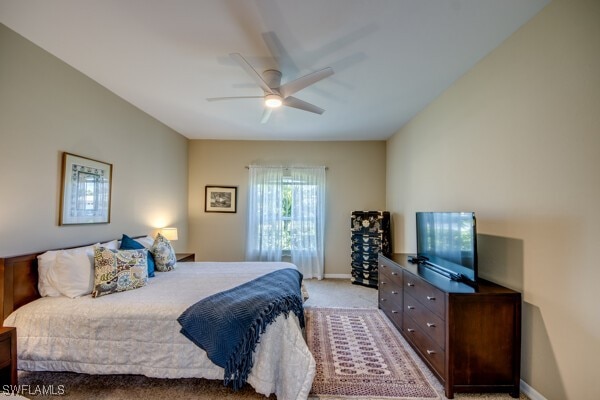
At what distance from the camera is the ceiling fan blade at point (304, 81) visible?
7.35 feet

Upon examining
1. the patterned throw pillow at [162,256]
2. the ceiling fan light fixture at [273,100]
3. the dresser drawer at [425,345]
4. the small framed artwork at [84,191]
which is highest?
the ceiling fan light fixture at [273,100]

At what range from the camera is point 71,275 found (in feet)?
7.23

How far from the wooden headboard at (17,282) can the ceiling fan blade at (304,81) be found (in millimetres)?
2548

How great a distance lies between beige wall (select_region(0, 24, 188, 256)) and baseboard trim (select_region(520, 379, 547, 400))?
3971 millimetres

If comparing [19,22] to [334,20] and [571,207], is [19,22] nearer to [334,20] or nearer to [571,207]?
[334,20]

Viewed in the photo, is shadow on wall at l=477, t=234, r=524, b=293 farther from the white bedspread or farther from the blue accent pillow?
the blue accent pillow

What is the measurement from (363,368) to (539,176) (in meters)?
1.97

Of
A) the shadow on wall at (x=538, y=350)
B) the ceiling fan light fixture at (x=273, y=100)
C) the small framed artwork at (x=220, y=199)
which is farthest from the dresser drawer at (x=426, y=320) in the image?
the small framed artwork at (x=220, y=199)

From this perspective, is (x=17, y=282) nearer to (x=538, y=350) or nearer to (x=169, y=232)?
(x=169, y=232)

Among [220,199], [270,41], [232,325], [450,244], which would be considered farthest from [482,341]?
[220,199]

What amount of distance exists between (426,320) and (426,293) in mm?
225

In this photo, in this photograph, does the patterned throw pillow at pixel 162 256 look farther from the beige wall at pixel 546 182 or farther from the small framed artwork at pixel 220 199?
the beige wall at pixel 546 182

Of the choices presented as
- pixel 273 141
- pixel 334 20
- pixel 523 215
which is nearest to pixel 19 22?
pixel 334 20

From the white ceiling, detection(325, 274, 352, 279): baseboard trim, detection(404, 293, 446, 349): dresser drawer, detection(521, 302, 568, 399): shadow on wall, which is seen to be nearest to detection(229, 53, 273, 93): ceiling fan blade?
the white ceiling
